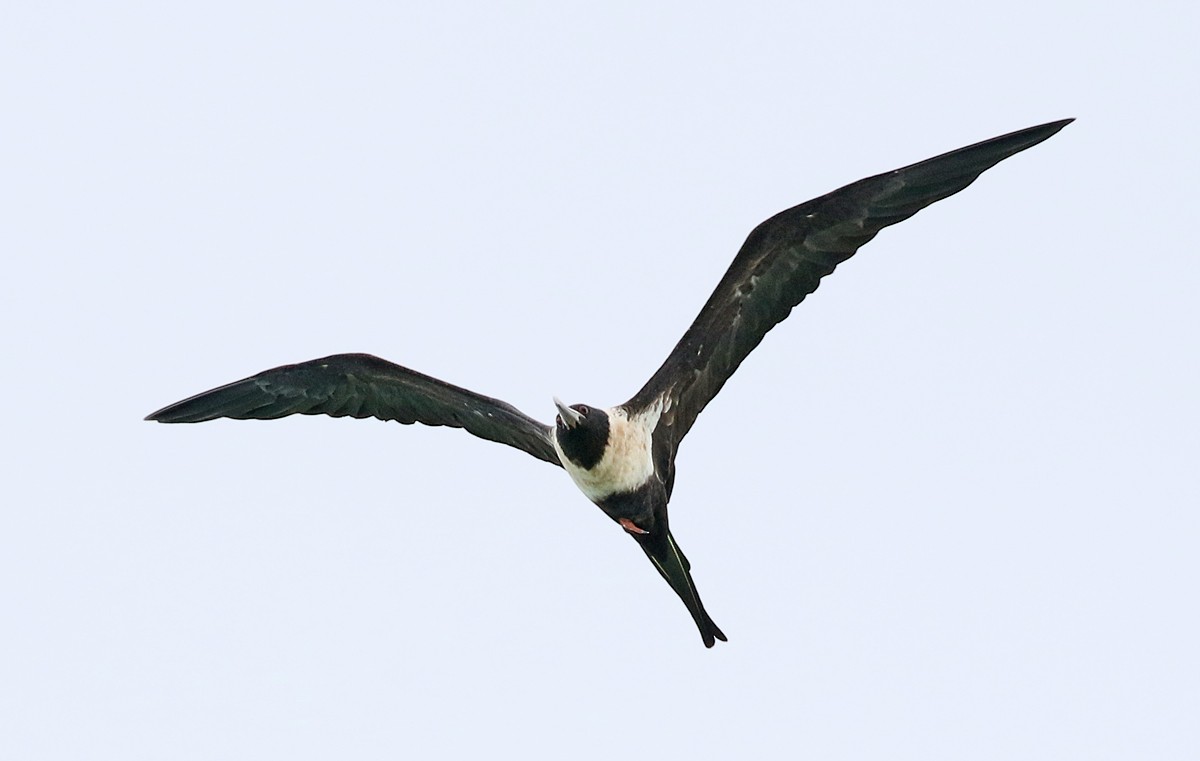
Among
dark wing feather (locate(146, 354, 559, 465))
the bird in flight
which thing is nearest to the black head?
the bird in flight

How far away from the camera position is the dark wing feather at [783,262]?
10578 millimetres

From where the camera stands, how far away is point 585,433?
11016 mm

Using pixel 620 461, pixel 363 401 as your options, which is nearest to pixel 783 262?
pixel 620 461

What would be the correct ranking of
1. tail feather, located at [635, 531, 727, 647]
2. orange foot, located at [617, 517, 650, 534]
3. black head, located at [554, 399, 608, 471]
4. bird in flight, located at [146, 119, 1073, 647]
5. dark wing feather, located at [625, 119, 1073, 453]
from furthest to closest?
tail feather, located at [635, 531, 727, 647] → orange foot, located at [617, 517, 650, 534] → black head, located at [554, 399, 608, 471] → bird in flight, located at [146, 119, 1073, 647] → dark wing feather, located at [625, 119, 1073, 453]

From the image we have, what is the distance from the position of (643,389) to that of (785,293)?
106 centimetres

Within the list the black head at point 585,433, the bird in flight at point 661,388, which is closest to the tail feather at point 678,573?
the bird in flight at point 661,388

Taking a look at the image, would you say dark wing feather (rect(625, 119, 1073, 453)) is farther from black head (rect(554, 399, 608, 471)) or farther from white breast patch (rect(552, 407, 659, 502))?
black head (rect(554, 399, 608, 471))

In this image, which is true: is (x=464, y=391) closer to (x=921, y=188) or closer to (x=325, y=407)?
(x=325, y=407)

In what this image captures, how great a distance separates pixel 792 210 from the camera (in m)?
10.8

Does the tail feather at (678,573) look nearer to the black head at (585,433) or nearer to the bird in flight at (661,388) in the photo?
the bird in flight at (661,388)

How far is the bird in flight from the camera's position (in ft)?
35.2

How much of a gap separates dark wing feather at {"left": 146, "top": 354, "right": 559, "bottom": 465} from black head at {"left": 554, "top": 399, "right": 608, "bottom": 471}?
600mm

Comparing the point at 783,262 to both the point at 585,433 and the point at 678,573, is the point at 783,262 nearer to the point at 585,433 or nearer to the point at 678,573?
the point at 585,433

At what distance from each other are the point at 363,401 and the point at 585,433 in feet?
6.06
